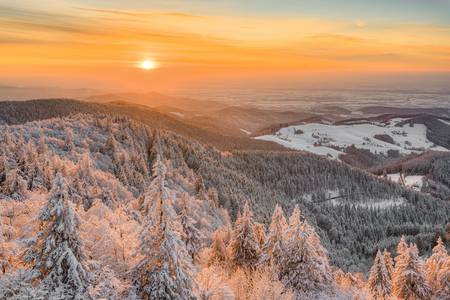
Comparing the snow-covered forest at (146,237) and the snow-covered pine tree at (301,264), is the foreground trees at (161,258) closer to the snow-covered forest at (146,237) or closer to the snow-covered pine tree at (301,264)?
the snow-covered forest at (146,237)

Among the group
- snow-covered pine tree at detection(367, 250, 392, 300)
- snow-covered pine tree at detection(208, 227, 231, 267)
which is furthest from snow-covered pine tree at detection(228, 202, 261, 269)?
snow-covered pine tree at detection(367, 250, 392, 300)

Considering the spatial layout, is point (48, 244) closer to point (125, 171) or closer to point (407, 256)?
point (407, 256)

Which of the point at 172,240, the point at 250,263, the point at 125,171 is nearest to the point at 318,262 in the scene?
the point at 250,263

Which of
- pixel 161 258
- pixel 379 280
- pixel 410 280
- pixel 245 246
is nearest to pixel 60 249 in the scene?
pixel 161 258

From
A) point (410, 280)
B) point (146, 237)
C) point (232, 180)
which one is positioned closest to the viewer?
point (146, 237)

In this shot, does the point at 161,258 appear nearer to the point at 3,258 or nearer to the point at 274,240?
the point at 3,258

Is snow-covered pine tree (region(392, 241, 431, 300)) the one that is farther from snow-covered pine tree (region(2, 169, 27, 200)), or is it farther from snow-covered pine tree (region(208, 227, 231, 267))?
snow-covered pine tree (region(2, 169, 27, 200))

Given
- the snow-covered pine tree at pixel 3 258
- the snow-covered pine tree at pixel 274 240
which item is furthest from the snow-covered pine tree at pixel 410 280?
the snow-covered pine tree at pixel 3 258
